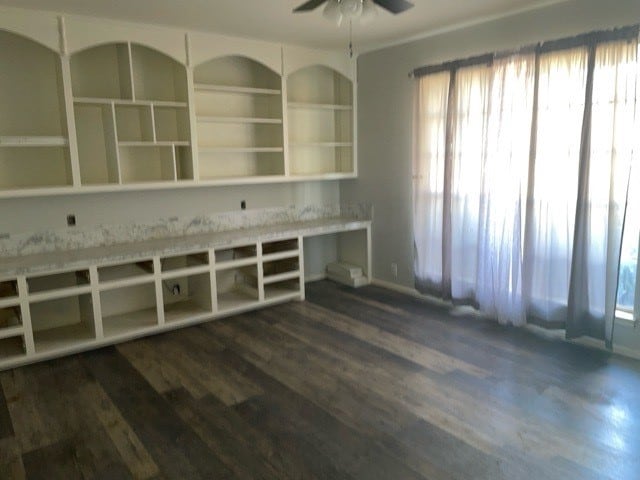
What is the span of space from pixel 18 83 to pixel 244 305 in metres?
2.58

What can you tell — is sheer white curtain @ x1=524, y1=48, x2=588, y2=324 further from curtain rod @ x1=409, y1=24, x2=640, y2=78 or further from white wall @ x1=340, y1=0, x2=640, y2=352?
white wall @ x1=340, y1=0, x2=640, y2=352

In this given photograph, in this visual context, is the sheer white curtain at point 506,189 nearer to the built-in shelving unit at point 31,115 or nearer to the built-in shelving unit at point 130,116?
the built-in shelving unit at point 130,116

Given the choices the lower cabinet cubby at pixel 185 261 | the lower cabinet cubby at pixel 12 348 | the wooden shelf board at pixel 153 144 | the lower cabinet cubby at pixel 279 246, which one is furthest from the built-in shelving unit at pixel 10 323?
the lower cabinet cubby at pixel 279 246

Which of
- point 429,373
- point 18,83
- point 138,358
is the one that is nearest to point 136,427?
point 138,358

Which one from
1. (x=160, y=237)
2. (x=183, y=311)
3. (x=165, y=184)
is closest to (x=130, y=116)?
(x=165, y=184)

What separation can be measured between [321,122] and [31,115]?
2916mm

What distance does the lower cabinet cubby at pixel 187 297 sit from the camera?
14.7 ft

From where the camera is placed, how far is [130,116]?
4.46 meters

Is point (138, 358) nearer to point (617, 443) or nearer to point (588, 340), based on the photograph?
point (617, 443)

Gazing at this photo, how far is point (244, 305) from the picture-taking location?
475 centimetres

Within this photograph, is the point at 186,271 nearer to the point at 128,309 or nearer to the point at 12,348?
the point at 128,309

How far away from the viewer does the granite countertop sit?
3.70 m

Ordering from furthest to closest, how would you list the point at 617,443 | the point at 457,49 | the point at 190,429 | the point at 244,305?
the point at 244,305 → the point at 457,49 → the point at 190,429 → the point at 617,443

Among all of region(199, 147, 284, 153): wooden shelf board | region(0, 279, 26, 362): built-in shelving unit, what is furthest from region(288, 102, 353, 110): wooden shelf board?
region(0, 279, 26, 362): built-in shelving unit
